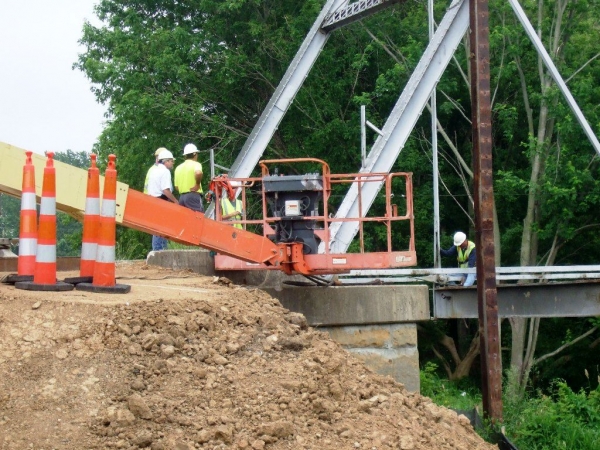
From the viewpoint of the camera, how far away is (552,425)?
12180mm

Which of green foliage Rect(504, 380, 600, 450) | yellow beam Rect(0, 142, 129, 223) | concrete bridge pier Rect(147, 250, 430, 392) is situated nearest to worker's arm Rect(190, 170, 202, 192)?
concrete bridge pier Rect(147, 250, 430, 392)

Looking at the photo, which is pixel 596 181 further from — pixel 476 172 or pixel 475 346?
pixel 476 172

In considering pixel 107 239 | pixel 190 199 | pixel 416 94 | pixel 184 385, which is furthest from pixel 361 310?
pixel 184 385

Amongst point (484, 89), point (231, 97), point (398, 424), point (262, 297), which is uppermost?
point (231, 97)

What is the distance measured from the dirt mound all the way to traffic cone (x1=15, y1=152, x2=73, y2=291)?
0.26 meters

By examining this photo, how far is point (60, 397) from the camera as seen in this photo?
5.39 m

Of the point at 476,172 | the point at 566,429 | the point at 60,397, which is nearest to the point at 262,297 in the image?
the point at 60,397

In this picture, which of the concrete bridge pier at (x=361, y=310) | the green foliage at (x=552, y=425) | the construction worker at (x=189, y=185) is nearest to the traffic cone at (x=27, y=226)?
the concrete bridge pier at (x=361, y=310)

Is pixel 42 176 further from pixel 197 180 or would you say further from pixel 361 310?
pixel 361 310

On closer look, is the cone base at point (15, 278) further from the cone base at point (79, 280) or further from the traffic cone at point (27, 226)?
the cone base at point (79, 280)

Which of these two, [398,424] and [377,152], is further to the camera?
[377,152]

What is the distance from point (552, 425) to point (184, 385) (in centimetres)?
785

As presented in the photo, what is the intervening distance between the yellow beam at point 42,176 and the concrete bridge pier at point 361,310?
302cm

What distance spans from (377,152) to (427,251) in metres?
14.2
